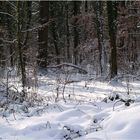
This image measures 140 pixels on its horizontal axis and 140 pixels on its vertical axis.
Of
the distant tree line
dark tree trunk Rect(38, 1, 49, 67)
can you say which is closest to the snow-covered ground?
the distant tree line

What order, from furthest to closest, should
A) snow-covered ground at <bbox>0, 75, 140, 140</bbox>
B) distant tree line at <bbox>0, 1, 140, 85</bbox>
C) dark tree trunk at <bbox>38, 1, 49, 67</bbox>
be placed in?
1. dark tree trunk at <bbox>38, 1, 49, 67</bbox>
2. distant tree line at <bbox>0, 1, 140, 85</bbox>
3. snow-covered ground at <bbox>0, 75, 140, 140</bbox>

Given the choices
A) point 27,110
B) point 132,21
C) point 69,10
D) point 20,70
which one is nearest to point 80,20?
point 132,21

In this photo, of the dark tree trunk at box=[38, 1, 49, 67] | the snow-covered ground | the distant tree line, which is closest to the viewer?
the snow-covered ground

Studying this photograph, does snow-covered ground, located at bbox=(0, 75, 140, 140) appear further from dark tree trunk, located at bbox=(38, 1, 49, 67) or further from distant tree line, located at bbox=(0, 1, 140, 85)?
dark tree trunk, located at bbox=(38, 1, 49, 67)

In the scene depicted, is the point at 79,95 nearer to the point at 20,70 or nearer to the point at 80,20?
the point at 20,70

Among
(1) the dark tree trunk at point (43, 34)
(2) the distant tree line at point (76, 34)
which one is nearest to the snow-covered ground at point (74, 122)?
(2) the distant tree line at point (76, 34)

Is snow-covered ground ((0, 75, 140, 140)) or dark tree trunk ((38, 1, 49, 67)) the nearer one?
snow-covered ground ((0, 75, 140, 140))

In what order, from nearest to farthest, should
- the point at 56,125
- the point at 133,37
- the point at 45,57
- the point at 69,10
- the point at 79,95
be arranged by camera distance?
the point at 56,125 < the point at 79,95 < the point at 45,57 < the point at 133,37 < the point at 69,10

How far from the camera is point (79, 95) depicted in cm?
1106

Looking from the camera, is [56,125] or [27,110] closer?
[56,125]

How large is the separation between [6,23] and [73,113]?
949 inches

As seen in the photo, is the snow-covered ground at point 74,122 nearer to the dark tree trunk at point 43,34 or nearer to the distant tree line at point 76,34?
the distant tree line at point 76,34

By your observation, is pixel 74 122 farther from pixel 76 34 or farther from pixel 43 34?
pixel 76 34

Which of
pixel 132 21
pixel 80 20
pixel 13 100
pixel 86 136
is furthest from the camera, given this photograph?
pixel 80 20
